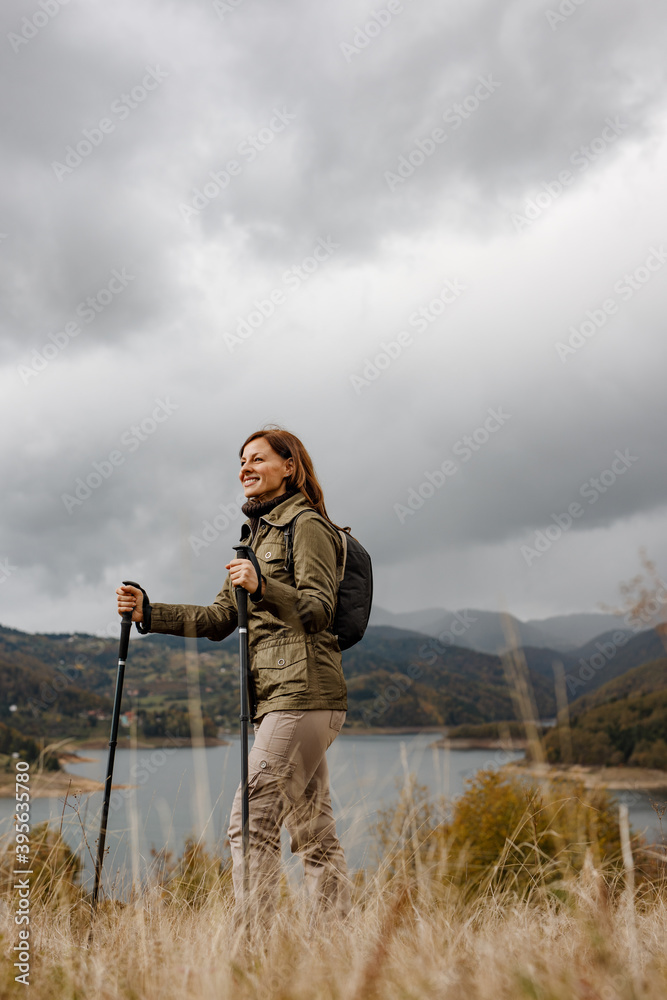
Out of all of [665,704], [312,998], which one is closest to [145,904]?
[312,998]

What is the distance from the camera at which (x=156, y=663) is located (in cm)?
1739

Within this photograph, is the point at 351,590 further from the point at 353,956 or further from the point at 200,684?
the point at 353,956

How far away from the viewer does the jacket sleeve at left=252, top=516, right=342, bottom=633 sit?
2.58 metres

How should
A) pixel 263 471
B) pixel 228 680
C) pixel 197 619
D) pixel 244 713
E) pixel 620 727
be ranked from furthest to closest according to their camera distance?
pixel 620 727 → pixel 228 680 → pixel 263 471 → pixel 197 619 → pixel 244 713

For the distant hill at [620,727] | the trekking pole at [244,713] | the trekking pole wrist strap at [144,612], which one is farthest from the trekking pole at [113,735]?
the distant hill at [620,727]

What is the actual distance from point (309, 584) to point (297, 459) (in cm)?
72

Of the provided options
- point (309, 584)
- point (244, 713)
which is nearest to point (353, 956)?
point (244, 713)

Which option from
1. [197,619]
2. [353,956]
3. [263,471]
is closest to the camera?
[353,956]

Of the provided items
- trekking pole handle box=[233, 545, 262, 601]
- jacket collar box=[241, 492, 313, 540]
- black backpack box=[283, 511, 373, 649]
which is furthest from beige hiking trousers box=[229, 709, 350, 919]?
jacket collar box=[241, 492, 313, 540]

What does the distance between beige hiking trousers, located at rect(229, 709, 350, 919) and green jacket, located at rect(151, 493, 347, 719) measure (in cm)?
8

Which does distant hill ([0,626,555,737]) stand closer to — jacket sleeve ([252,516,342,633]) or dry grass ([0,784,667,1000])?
jacket sleeve ([252,516,342,633])

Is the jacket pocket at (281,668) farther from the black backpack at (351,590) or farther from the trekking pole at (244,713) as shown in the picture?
the black backpack at (351,590)

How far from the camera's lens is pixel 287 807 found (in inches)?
106

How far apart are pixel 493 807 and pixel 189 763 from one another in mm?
7869
